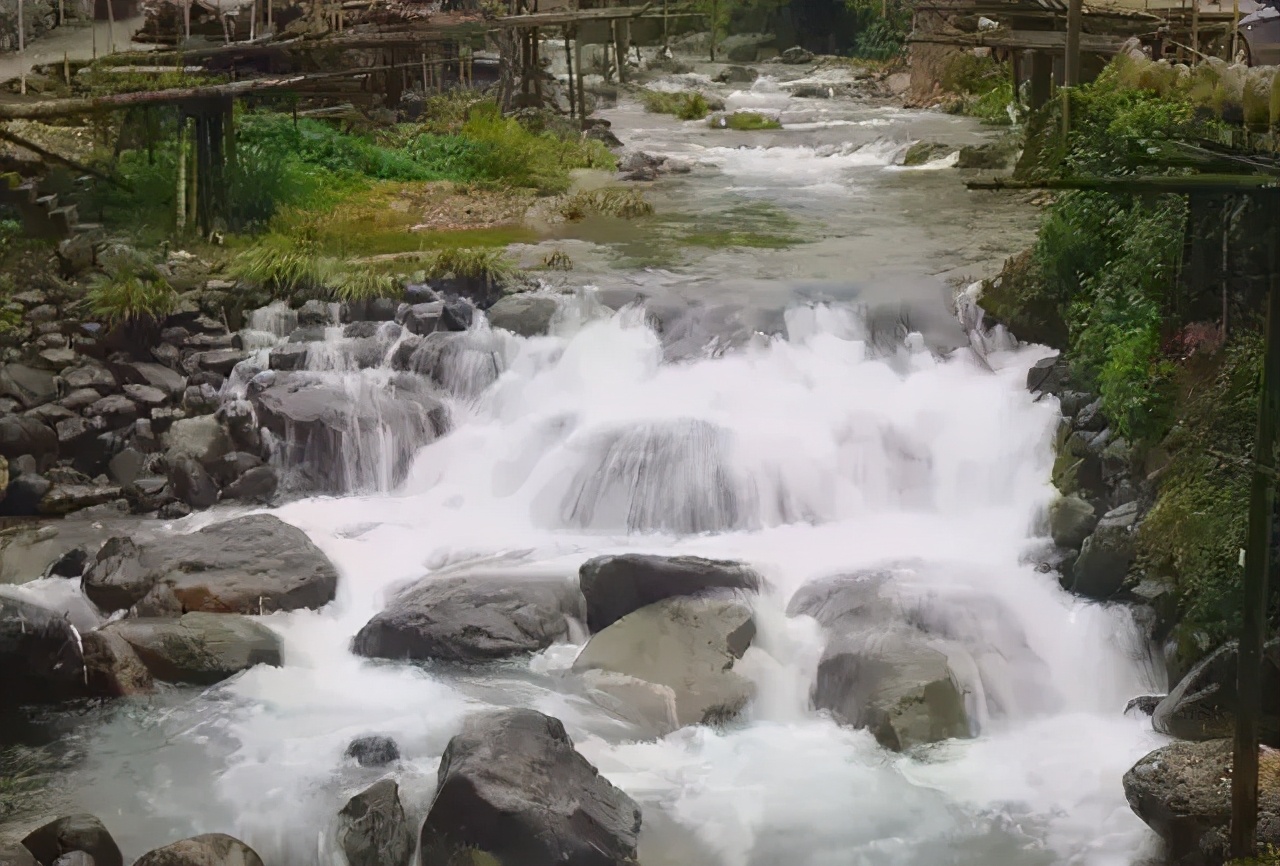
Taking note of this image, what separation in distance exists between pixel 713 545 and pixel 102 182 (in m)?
8.48

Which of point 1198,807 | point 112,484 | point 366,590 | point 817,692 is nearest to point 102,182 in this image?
point 112,484

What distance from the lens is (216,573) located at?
10.0 metres

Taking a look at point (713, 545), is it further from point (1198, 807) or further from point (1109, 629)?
point (1198, 807)

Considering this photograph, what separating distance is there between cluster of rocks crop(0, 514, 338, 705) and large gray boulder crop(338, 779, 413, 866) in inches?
82.2

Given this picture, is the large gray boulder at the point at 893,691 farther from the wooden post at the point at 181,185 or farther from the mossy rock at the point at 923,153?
the mossy rock at the point at 923,153

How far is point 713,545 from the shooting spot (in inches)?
427

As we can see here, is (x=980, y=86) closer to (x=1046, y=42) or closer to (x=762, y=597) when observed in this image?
(x=1046, y=42)

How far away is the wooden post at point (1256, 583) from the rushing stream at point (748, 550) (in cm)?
99

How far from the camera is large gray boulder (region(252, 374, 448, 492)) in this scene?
12.2 meters

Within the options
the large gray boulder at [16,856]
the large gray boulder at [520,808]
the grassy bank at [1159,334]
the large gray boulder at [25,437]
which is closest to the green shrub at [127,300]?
the large gray boulder at [25,437]

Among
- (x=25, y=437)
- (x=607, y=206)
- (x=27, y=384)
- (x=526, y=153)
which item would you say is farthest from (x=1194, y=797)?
(x=526, y=153)

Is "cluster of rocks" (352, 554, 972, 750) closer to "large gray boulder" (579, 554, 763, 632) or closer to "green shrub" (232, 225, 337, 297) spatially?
"large gray boulder" (579, 554, 763, 632)

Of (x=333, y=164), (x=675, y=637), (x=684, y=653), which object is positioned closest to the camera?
(x=684, y=653)

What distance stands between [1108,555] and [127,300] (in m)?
8.52
